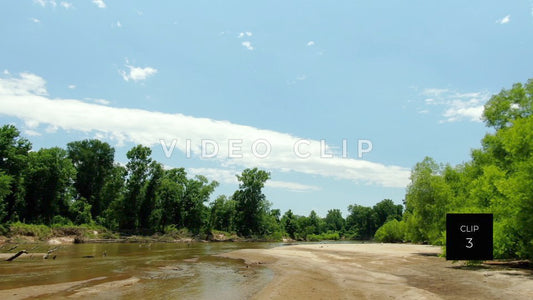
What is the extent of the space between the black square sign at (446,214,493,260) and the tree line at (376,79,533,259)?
4581 mm

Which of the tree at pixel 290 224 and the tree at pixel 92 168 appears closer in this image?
the tree at pixel 92 168

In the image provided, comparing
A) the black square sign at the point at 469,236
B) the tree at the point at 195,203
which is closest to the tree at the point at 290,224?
the tree at the point at 195,203

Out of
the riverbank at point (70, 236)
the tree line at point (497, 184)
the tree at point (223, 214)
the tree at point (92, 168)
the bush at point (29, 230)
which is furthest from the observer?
the tree at point (223, 214)

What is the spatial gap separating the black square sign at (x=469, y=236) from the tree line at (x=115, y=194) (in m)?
56.1

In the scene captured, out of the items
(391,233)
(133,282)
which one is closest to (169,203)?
(391,233)

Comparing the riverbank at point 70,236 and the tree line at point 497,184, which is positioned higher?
the tree line at point 497,184

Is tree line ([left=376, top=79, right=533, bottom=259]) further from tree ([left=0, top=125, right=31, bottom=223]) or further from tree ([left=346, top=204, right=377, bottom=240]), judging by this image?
tree ([left=346, top=204, right=377, bottom=240])

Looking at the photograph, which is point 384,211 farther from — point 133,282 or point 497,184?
point 133,282

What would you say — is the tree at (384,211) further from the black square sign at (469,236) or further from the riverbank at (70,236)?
the black square sign at (469,236)

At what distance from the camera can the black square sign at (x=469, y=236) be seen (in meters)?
14.7

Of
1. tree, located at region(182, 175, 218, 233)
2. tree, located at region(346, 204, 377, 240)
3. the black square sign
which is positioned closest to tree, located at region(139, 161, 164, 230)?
tree, located at region(182, 175, 218, 233)

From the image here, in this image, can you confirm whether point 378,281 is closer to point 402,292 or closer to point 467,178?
point 402,292

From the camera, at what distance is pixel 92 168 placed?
9656 centimetres

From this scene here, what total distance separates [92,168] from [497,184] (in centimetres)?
10021
